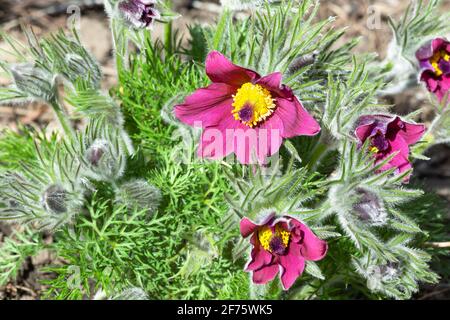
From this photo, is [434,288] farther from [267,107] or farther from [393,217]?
[267,107]

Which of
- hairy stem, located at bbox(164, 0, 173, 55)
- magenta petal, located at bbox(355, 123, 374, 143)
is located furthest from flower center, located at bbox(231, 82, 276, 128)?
hairy stem, located at bbox(164, 0, 173, 55)

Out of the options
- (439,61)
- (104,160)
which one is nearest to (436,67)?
(439,61)

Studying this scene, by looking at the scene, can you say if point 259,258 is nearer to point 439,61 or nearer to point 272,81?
point 272,81

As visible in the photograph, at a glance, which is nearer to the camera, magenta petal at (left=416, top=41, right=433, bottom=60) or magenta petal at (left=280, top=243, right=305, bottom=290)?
magenta petal at (left=280, top=243, right=305, bottom=290)

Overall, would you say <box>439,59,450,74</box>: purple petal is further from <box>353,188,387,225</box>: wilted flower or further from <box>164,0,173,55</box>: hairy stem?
<box>164,0,173,55</box>: hairy stem

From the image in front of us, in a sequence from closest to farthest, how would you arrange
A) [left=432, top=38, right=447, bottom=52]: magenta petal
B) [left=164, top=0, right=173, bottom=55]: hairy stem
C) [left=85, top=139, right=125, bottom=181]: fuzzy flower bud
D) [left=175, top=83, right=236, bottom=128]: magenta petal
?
[left=175, top=83, right=236, bottom=128]: magenta petal, [left=85, top=139, right=125, bottom=181]: fuzzy flower bud, [left=432, top=38, right=447, bottom=52]: magenta petal, [left=164, top=0, right=173, bottom=55]: hairy stem

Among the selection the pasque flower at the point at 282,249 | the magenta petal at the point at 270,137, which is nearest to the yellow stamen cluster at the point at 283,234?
the pasque flower at the point at 282,249

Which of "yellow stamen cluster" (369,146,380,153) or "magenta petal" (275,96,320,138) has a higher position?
"magenta petal" (275,96,320,138)

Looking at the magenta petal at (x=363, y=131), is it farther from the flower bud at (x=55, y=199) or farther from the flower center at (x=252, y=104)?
the flower bud at (x=55, y=199)
